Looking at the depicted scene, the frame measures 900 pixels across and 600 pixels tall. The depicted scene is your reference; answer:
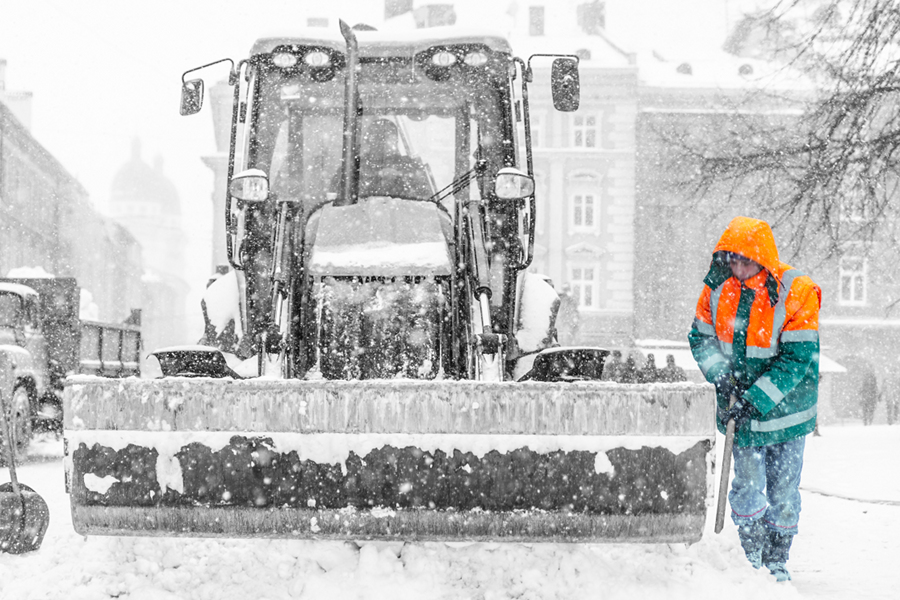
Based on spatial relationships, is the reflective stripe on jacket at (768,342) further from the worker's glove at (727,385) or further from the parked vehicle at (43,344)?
the parked vehicle at (43,344)

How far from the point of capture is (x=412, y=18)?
39688mm

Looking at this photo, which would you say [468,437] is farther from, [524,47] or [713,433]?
[524,47]

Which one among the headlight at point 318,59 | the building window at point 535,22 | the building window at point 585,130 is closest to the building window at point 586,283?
the building window at point 585,130

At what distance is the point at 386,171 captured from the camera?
18.5ft

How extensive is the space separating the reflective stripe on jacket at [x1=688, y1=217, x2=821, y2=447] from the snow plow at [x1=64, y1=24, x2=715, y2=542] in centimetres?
72

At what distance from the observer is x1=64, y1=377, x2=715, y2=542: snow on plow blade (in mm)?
3518

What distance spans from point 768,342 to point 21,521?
12.1ft

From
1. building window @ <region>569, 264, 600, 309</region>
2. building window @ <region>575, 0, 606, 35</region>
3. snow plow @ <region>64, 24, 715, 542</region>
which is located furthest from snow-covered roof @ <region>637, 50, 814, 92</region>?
snow plow @ <region>64, 24, 715, 542</region>

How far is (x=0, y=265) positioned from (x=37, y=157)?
9.82 meters

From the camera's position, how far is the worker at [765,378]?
443 cm

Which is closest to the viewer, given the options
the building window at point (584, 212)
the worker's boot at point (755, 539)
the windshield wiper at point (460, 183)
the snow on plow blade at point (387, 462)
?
the snow on plow blade at point (387, 462)

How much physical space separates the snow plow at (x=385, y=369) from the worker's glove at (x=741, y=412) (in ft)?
2.25

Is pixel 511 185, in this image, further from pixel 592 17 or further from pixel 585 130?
pixel 592 17

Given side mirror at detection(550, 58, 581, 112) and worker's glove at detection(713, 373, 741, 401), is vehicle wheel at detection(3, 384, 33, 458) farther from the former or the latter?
worker's glove at detection(713, 373, 741, 401)
